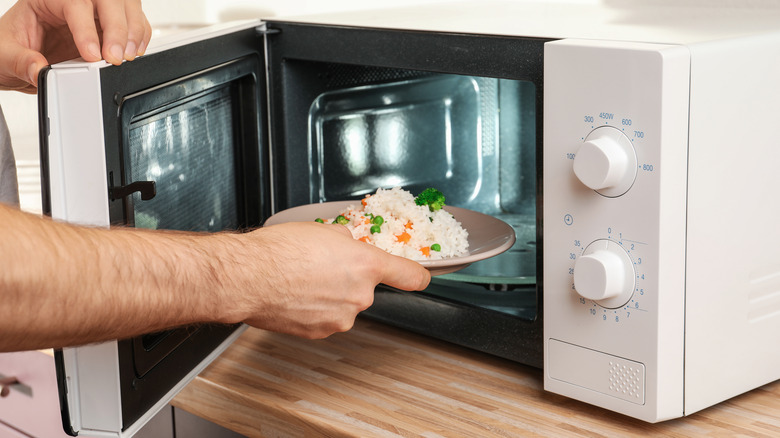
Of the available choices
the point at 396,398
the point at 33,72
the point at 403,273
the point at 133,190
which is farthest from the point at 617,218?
the point at 33,72

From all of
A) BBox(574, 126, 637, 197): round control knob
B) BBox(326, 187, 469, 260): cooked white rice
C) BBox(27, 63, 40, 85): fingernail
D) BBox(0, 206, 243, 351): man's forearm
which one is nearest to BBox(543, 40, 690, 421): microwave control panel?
BBox(574, 126, 637, 197): round control knob

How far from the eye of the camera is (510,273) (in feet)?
3.23

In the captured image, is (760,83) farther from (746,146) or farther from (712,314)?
(712,314)

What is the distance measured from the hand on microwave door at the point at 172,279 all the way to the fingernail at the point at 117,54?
148 mm

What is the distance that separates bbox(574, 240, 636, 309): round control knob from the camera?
0.70 metres

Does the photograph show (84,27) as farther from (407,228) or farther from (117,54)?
(407,228)

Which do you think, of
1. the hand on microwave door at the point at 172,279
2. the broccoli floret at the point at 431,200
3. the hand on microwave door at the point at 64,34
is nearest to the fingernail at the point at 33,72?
the hand on microwave door at the point at 64,34

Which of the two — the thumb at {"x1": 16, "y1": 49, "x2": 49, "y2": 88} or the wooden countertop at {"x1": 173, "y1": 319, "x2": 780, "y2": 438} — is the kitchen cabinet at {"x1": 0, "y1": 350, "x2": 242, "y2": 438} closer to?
the wooden countertop at {"x1": 173, "y1": 319, "x2": 780, "y2": 438}

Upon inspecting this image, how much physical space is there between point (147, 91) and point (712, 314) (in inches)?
22.0

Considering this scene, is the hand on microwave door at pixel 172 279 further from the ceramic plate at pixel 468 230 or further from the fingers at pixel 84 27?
the fingers at pixel 84 27

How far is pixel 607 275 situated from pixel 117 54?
0.46 meters

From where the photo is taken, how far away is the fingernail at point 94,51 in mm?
668

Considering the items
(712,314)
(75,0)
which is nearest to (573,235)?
(712,314)

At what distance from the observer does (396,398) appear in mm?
855
